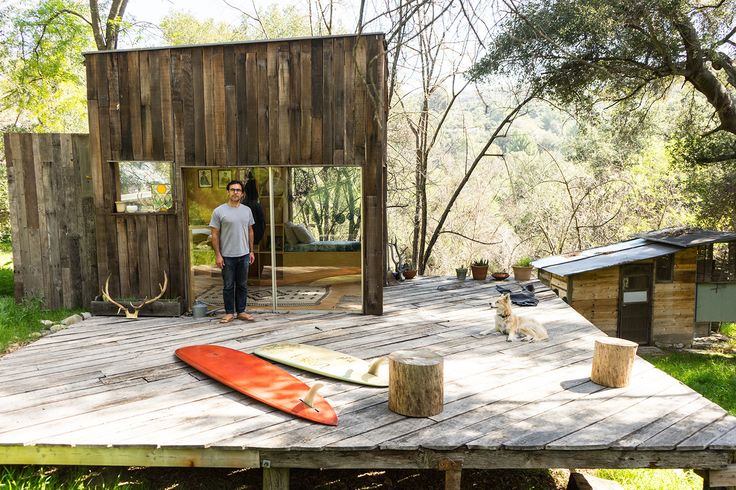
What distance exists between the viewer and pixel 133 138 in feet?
21.6

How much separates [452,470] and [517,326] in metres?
2.54

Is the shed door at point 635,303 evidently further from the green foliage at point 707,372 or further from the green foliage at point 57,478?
the green foliage at point 57,478

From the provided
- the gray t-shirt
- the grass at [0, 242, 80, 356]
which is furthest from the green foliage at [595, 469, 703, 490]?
the grass at [0, 242, 80, 356]

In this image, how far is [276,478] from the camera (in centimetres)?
325

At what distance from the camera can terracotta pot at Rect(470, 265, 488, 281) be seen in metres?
9.00

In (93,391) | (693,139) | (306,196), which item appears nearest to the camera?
(93,391)

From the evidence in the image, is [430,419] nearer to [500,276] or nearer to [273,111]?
[273,111]

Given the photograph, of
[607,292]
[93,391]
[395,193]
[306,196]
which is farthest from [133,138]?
[395,193]

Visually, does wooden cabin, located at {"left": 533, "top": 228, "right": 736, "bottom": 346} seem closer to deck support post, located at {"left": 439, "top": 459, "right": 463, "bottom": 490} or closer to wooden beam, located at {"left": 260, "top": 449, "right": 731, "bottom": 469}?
wooden beam, located at {"left": 260, "top": 449, "right": 731, "bottom": 469}

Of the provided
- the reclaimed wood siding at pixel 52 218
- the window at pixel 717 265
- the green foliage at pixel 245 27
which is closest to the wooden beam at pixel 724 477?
the window at pixel 717 265

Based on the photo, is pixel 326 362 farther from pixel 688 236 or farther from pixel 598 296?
→ pixel 688 236

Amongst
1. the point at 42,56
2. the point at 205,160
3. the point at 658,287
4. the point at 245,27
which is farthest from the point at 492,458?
the point at 245,27

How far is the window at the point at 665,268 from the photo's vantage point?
8.90 meters

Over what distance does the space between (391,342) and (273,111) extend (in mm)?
3158
